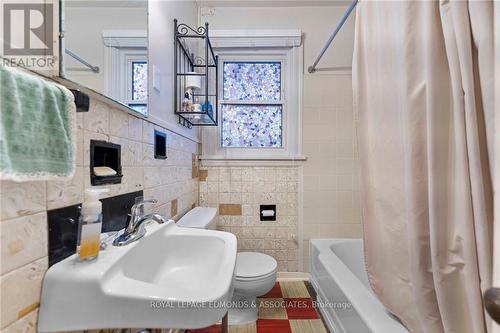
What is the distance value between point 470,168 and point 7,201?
1030mm

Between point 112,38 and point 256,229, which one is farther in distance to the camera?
point 256,229

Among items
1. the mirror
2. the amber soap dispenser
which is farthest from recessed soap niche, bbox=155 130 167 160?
the amber soap dispenser

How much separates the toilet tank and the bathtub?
2.60ft

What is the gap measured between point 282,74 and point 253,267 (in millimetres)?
1641

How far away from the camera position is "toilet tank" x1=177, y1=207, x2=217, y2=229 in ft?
A: 4.27

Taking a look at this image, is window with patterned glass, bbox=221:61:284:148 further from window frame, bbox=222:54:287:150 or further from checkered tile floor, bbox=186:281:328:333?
checkered tile floor, bbox=186:281:328:333

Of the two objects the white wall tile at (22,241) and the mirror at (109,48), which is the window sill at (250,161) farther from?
the white wall tile at (22,241)

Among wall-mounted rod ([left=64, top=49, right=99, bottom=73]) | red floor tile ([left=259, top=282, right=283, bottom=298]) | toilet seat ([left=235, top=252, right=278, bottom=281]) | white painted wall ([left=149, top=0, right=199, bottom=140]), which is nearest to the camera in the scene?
wall-mounted rod ([left=64, top=49, right=99, bottom=73])

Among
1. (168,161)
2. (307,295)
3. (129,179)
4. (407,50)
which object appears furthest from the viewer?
(307,295)

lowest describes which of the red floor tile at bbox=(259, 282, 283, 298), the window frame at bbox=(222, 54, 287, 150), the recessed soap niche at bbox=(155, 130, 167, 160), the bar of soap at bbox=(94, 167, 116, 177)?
the red floor tile at bbox=(259, 282, 283, 298)

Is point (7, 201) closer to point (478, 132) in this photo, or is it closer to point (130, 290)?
point (130, 290)

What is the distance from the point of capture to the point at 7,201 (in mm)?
444

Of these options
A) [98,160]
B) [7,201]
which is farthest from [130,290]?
[98,160]

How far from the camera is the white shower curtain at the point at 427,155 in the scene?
56 cm
